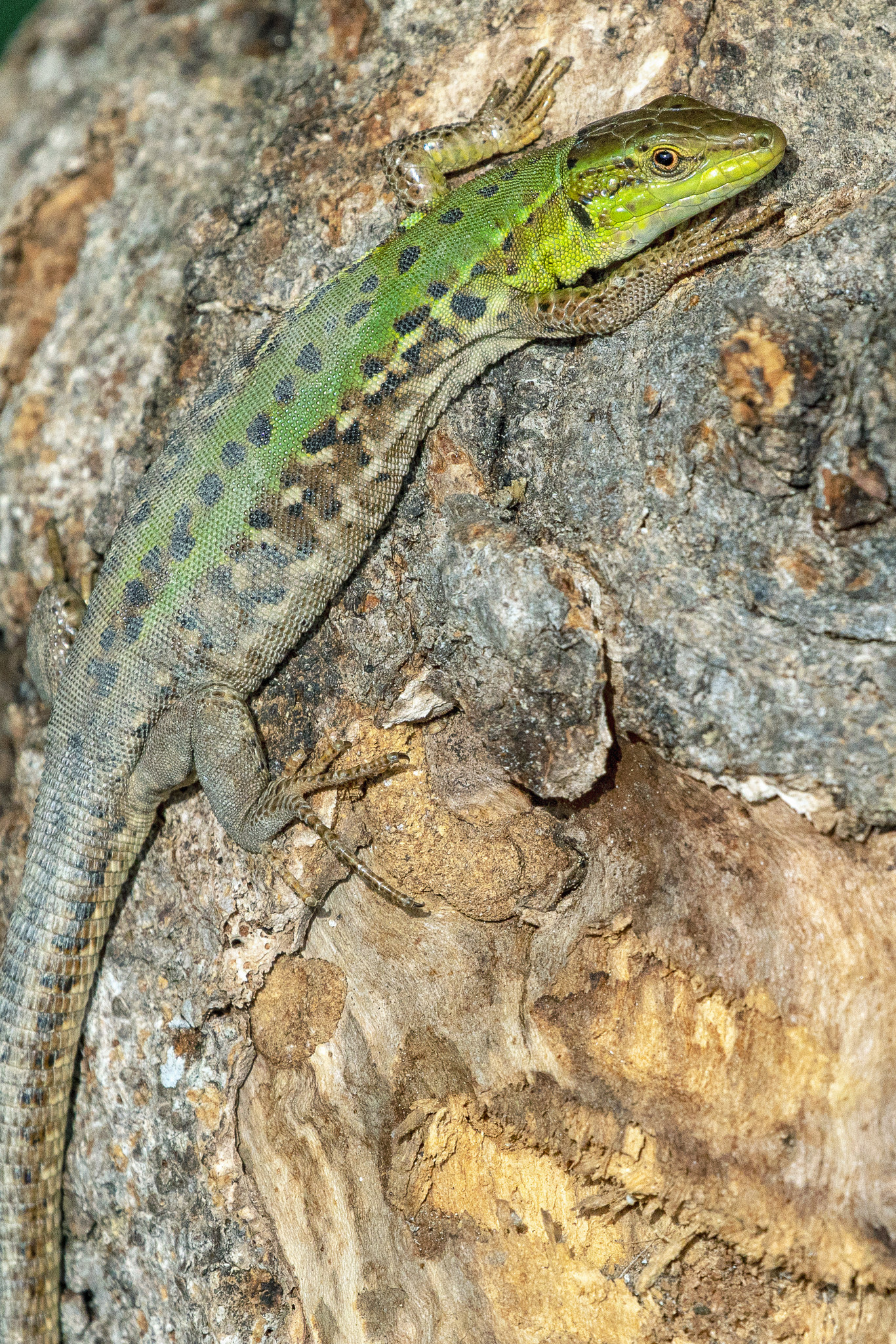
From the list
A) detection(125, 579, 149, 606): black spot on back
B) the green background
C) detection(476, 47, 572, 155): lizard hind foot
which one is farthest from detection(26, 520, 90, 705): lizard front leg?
the green background

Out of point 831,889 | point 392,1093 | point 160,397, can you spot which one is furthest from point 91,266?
point 831,889

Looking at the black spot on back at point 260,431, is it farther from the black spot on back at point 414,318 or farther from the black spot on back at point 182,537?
the black spot on back at point 414,318

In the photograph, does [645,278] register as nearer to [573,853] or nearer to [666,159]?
[666,159]

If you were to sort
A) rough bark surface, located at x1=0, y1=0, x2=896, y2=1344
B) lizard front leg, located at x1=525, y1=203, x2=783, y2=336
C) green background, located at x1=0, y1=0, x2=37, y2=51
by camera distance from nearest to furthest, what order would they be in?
rough bark surface, located at x1=0, y1=0, x2=896, y2=1344, lizard front leg, located at x1=525, y1=203, x2=783, y2=336, green background, located at x1=0, y1=0, x2=37, y2=51

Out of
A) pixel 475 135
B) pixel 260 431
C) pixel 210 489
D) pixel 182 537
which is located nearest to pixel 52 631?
pixel 182 537

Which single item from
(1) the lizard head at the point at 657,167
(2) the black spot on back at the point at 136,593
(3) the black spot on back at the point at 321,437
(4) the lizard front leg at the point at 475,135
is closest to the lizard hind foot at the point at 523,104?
(4) the lizard front leg at the point at 475,135

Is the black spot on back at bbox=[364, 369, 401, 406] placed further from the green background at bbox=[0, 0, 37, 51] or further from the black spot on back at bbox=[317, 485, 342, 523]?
the green background at bbox=[0, 0, 37, 51]

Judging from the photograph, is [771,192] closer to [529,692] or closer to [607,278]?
[607,278]
